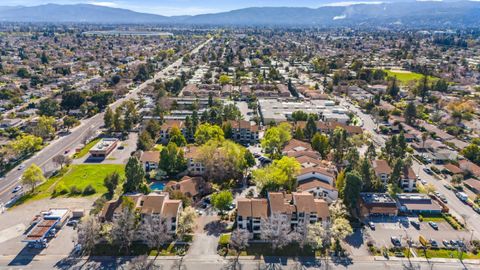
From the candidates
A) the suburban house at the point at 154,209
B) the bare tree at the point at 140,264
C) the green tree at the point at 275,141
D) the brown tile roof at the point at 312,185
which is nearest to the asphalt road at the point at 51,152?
the suburban house at the point at 154,209

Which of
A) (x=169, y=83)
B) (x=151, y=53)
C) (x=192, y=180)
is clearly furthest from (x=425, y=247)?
(x=151, y=53)

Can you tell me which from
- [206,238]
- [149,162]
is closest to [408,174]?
[206,238]

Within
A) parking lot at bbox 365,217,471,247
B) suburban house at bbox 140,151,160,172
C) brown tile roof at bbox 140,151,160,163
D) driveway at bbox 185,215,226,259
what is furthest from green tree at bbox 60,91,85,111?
parking lot at bbox 365,217,471,247

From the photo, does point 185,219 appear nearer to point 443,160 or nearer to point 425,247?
point 425,247

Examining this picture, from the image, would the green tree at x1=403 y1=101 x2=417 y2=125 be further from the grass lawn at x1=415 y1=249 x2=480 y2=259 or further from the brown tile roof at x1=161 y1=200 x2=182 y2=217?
the brown tile roof at x1=161 y1=200 x2=182 y2=217

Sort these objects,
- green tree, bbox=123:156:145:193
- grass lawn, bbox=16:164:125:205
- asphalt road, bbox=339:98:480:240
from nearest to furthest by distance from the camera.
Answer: asphalt road, bbox=339:98:480:240, green tree, bbox=123:156:145:193, grass lawn, bbox=16:164:125:205

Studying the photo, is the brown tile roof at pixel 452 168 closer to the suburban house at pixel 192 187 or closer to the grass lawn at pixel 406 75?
→ the suburban house at pixel 192 187
